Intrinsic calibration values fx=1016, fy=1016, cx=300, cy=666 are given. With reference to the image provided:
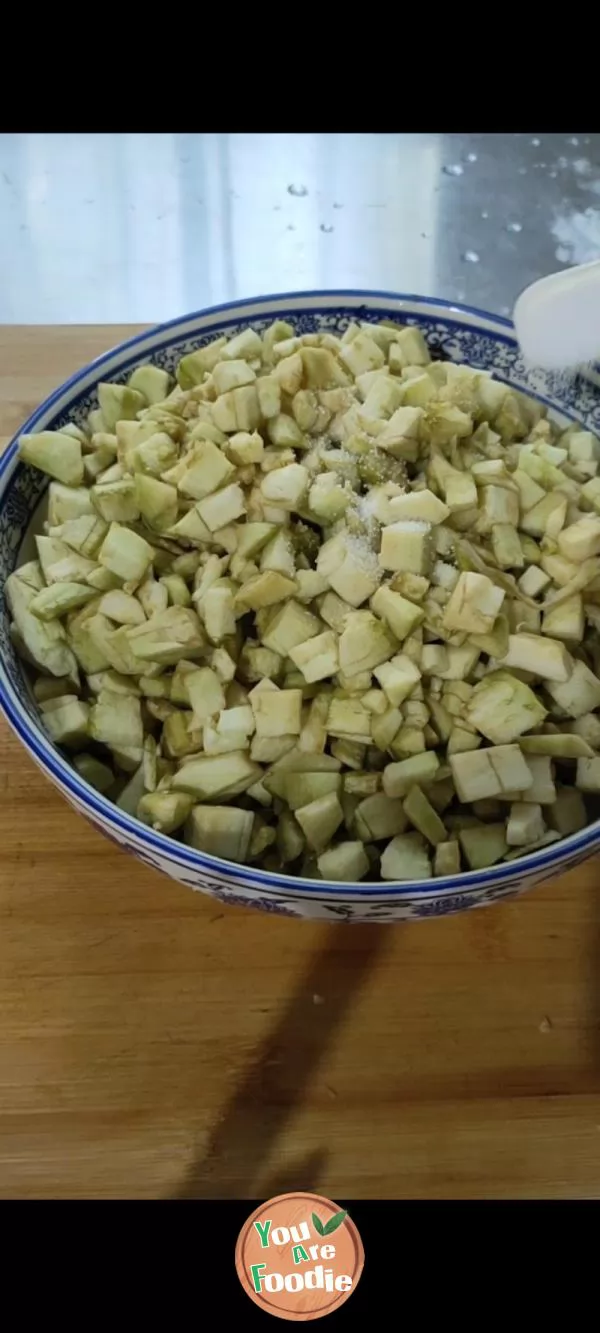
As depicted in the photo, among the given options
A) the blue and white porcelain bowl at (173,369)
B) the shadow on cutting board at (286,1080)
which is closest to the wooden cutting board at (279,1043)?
the shadow on cutting board at (286,1080)

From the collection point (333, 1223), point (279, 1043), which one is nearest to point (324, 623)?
point (279, 1043)

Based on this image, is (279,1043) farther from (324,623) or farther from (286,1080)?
(324,623)

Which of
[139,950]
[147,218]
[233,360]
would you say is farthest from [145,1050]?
[147,218]

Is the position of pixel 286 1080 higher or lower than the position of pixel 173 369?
lower

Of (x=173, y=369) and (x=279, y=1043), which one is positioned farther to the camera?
(x=173, y=369)

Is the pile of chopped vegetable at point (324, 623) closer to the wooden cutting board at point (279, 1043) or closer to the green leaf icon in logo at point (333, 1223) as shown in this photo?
the wooden cutting board at point (279, 1043)

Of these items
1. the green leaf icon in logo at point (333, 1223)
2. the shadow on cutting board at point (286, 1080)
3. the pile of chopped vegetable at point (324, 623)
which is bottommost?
the green leaf icon in logo at point (333, 1223)

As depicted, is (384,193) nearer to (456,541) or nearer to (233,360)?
(233,360)
